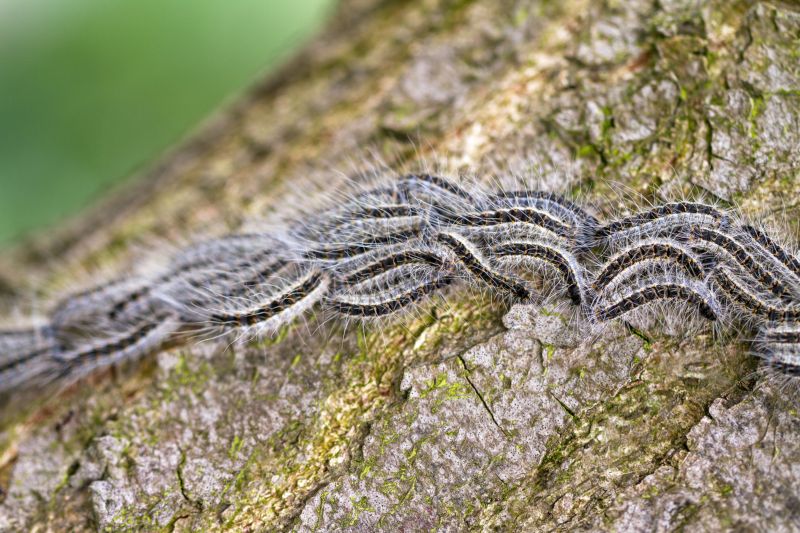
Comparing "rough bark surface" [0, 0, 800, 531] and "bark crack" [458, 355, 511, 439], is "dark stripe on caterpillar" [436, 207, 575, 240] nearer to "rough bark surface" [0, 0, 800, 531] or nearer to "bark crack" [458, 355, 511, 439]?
"rough bark surface" [0, 0, 800, 531]

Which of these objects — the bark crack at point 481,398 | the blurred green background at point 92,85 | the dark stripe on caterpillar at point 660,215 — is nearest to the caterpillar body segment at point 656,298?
the dark stripe on caterpillar at point 660,215

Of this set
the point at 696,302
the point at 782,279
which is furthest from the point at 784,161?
the point at 696,302

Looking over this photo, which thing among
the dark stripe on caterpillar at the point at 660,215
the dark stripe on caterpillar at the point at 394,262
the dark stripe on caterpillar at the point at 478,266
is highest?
the dark stripe on caterpillar at the point at 394,262

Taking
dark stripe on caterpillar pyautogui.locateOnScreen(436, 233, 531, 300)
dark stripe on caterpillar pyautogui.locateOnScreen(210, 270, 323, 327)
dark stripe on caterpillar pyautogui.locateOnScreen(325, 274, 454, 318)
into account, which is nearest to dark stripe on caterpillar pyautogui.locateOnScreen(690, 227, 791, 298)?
dark stripe on caterpillar pyautogui.locateOnScreen(436, 233, 531, 300)

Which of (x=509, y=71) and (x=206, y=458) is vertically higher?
(x=509, y=71)

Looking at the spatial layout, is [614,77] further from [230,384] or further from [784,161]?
[230,384]

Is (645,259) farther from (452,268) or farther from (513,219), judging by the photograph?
(452,268)

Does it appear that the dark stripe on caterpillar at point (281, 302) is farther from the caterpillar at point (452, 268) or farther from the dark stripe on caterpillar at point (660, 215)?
the dark stripe on caterpillar at point (660, 215)

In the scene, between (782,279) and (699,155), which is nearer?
(782,279)
